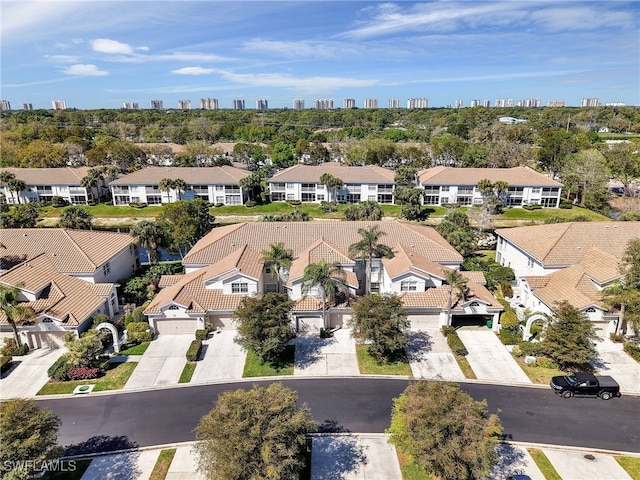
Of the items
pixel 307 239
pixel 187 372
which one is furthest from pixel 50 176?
pixel 187 372

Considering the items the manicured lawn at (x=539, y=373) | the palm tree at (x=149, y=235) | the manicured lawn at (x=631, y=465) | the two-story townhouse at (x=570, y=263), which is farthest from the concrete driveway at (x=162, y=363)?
the two-story townhouse at (x=570, y=263)

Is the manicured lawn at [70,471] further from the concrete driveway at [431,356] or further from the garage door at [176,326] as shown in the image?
the concrete driveway at [431,356]

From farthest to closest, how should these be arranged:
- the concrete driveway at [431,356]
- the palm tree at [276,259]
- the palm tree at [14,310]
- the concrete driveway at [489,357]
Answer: the palm tree at [276,259]
the palm tree at [14,310]
the concrete driveway at [431,356]
the concrete driveway at [489,357]

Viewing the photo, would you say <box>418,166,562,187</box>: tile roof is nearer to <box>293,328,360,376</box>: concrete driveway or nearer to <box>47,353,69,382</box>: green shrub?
<box>293,328,360,376</box>: concrete driveway

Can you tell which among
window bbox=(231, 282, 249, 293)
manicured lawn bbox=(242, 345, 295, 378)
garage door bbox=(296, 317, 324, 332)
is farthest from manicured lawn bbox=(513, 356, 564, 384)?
window bbox=(231, 282, 249, 293)

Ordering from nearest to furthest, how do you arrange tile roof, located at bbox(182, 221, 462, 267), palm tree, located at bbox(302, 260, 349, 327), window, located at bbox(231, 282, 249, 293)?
palm tree, located at bbox(302, 260, 349, 327), window, located at bbox(231, 282, 249, 293), tile roof, located at bbox(182, 221, 462, 267)

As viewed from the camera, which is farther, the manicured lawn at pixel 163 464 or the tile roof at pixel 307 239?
the tile roof at pixel 307 239
